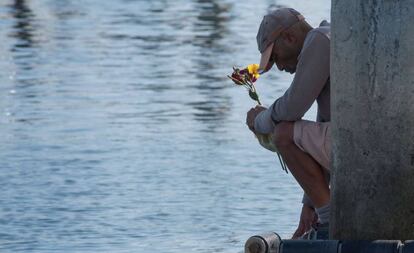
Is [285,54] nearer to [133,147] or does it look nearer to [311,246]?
[311,246]

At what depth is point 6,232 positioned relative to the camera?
8578mm

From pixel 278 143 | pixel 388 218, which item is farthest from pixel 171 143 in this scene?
pixel 388 218

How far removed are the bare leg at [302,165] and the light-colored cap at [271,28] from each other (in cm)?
32

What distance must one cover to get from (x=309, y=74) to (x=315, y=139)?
29 centimetres

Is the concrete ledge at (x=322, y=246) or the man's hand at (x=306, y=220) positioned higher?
the concrete ledge at (x=322, y=246)

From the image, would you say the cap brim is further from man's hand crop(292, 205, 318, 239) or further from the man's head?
man's hand crop(292, 205, 318, 239)

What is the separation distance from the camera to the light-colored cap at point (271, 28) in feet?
23.1

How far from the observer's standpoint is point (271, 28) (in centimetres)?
704

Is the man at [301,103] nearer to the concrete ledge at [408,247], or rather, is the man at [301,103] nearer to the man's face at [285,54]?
the man's face at [285,54]

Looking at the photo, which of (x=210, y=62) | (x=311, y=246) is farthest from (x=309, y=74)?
(x=210, y=62)

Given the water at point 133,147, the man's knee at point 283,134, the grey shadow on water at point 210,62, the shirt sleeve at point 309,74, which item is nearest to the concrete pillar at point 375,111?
the shirt sleeve at point 309,74

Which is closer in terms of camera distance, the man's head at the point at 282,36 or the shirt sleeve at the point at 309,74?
the shirt sleeve at the point at 309,74

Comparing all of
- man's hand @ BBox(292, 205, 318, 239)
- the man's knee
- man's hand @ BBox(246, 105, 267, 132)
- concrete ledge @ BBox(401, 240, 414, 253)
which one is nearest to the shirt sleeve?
the man's knee

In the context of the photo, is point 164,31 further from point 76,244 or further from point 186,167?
point 76,244
